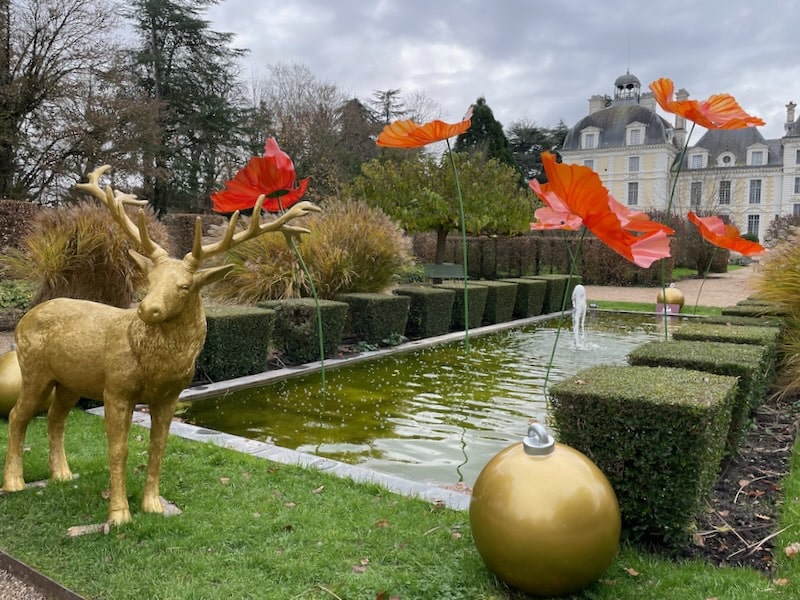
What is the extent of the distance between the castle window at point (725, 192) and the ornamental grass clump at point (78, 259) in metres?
50.4

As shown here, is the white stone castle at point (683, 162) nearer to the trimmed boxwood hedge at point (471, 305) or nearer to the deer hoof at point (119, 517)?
the trimmed boxwood hedge at point (471, 305)

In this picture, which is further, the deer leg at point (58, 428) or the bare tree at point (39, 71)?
the bare tree at point (39, 71)

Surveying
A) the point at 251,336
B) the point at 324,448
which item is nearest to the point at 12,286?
the point at 251,336

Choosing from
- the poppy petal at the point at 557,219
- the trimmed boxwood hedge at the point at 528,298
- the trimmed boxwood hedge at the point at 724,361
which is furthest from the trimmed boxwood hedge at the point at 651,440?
the trimmed boxwood hedge at the point at 528,298

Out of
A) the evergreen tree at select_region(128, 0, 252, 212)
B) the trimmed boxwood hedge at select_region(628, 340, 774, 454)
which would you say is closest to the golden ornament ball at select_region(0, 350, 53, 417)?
the trimmed boxwood hedge at select_region(628, 340, 774, 454)

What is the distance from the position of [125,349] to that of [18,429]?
3.58 ft

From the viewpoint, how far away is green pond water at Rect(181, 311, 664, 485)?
457 centimetres

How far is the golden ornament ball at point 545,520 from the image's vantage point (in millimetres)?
2254

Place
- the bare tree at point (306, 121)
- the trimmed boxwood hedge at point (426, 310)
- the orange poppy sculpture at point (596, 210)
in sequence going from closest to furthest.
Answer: the orange poppy sculpture at point (596, 210) → the trimmed boxwood hedge at point (426, 310) → the bare tree at point (306, 121)

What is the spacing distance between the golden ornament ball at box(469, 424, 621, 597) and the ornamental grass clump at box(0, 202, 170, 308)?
543 centimetres

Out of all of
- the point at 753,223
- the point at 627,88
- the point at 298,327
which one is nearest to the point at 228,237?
the point at 298,327

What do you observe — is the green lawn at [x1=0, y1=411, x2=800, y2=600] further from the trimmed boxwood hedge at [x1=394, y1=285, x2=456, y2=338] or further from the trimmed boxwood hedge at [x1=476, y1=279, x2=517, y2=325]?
the trimmed boxwood hedge at [x1=476, y1=279, x2=517, y2=325]

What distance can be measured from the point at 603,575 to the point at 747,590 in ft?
1.88

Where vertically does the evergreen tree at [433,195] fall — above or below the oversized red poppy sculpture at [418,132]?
above
